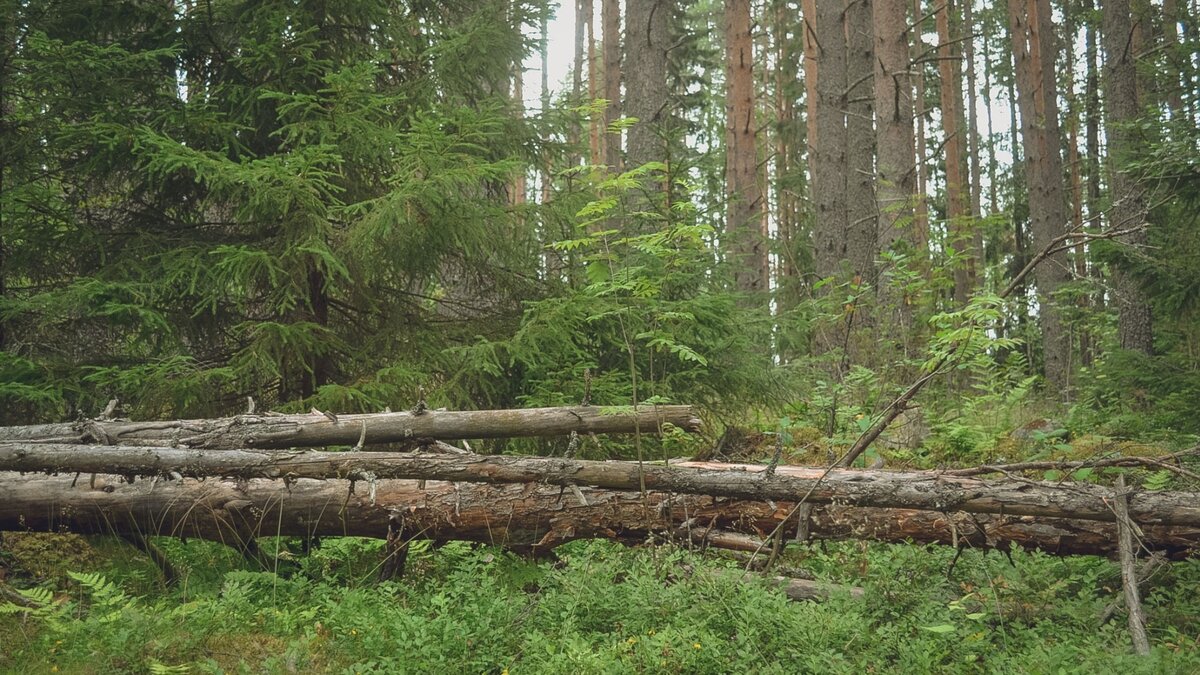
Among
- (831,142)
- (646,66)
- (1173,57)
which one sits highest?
(646,66)

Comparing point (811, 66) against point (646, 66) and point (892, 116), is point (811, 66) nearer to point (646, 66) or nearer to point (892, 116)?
point (646, 66)

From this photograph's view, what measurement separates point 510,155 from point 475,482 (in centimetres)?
375

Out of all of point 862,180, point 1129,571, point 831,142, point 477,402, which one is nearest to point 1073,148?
point 831,142

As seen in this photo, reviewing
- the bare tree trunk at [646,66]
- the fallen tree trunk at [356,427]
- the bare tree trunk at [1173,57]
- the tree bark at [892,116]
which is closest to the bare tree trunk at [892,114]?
the tree bark at [892,116]

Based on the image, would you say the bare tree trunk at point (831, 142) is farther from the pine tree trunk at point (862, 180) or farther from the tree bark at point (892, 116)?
the tree bark at point (892, 116)

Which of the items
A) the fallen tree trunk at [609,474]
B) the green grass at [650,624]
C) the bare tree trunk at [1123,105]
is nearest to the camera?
the green grass at [650,624]

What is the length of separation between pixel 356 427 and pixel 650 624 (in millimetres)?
2727

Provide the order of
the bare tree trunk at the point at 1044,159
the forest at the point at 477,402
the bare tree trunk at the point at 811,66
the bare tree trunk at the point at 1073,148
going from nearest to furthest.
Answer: the forest at the point at 477,402
the bare tree trunk at the point at 1044,159
the bare tree trunk at the point at 811,66
the bare tree trunk at the point at 1073,148

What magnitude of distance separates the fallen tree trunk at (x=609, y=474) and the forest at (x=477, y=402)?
0.03 metres

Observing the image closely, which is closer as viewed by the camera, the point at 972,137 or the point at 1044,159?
the point at 1044,159

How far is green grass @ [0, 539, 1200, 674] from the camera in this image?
12.7 feet

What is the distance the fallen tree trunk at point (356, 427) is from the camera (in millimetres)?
5840

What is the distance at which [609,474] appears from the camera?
5.30 meters

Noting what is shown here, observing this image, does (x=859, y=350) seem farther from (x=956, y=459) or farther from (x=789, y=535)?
(x=789, y=535)
